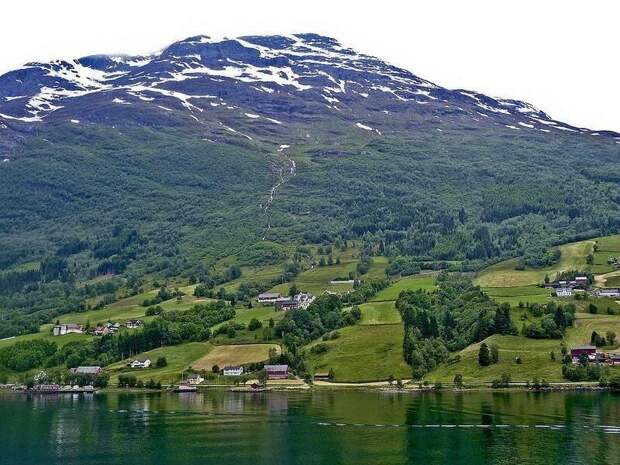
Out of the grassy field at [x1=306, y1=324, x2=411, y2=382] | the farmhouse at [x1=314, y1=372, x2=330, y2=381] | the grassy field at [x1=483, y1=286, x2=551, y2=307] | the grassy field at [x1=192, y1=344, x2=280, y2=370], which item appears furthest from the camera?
the grassy field at [x1=483, y1=286, x2=551, y2=307]

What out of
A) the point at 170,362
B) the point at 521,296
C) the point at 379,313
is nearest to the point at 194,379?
the point at 170,362

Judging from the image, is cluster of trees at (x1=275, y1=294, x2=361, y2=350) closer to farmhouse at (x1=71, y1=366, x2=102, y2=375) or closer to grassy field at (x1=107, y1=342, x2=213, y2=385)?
grassy field at (x1=107, y1=342, x2=213, y2=385)

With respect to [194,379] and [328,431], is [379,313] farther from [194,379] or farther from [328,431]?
[328,431]

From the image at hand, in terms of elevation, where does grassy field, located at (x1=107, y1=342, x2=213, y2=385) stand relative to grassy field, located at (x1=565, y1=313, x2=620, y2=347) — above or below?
below

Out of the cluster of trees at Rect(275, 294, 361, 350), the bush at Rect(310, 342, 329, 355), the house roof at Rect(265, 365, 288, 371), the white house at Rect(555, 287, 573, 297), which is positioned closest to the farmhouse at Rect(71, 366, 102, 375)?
the cluster of trees at Rect(275, 294, 361, 350)

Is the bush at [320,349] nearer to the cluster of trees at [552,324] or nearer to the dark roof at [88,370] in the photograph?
the cluster of trees at [552,324]

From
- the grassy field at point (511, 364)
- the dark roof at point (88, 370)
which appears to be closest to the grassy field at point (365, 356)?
the grassy field at point (511, 364)
